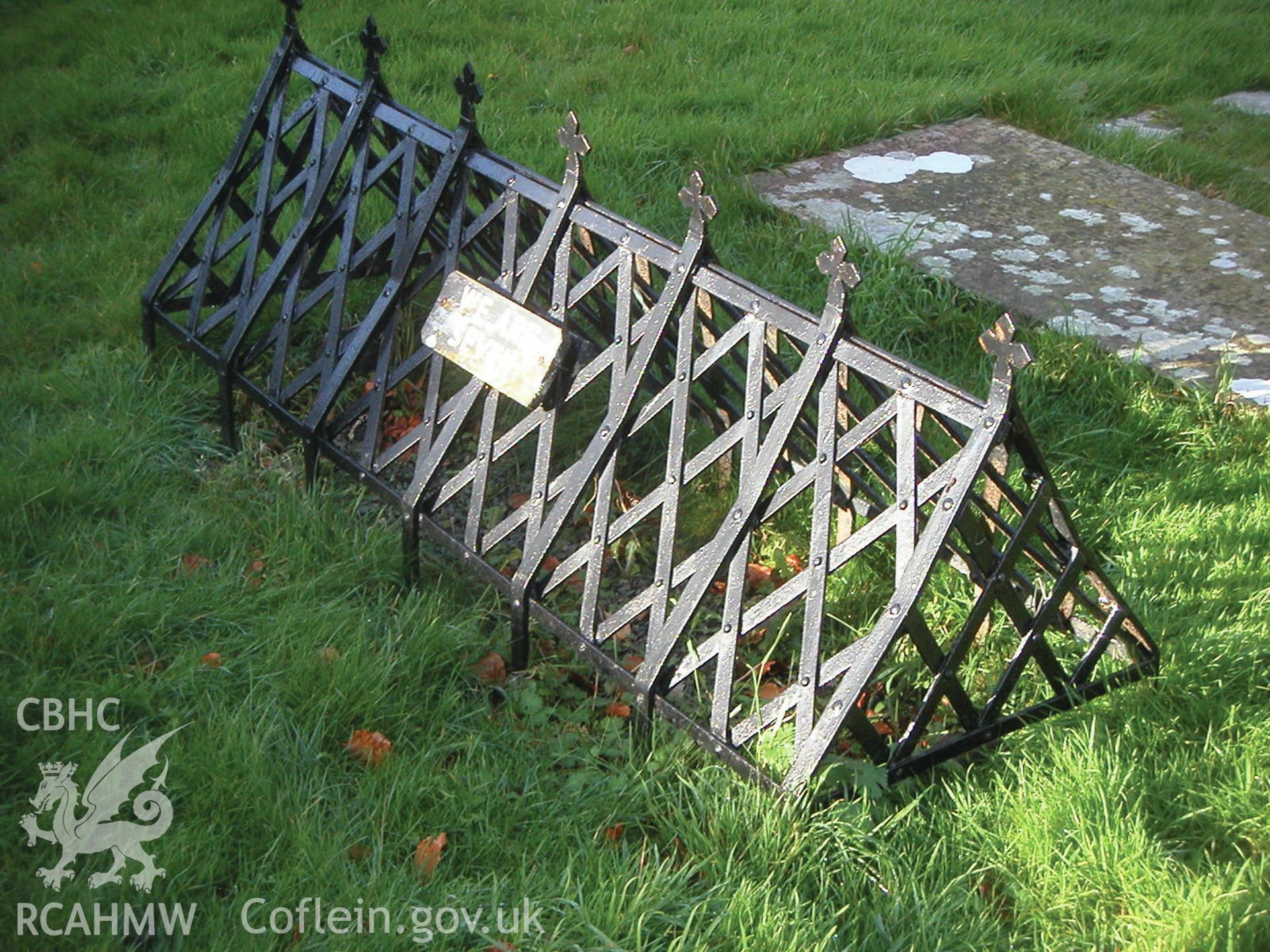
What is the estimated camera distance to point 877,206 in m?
5.32

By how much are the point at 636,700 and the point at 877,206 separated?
298cm

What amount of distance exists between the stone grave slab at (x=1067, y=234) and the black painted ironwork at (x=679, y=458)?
81 cm

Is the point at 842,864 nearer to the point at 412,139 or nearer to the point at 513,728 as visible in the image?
the point at 513,728

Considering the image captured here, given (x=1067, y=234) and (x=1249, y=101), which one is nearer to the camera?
(x=1067, y=234)

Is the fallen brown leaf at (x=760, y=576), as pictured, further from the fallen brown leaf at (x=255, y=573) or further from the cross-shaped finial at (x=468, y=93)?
the cross-shaped finial at (x=468, y=93)

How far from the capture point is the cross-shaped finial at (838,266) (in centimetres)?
278

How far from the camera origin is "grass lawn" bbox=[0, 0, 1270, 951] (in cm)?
259

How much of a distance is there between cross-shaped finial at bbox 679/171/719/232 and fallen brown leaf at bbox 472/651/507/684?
126 cm

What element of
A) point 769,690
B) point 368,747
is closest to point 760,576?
point 769,690

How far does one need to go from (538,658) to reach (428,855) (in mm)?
952

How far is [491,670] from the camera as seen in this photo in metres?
3.40

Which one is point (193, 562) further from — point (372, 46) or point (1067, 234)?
point (1067, 234)

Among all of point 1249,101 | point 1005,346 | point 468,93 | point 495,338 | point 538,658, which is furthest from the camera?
point 1249,101

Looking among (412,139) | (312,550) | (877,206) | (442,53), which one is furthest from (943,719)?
(442,53)
